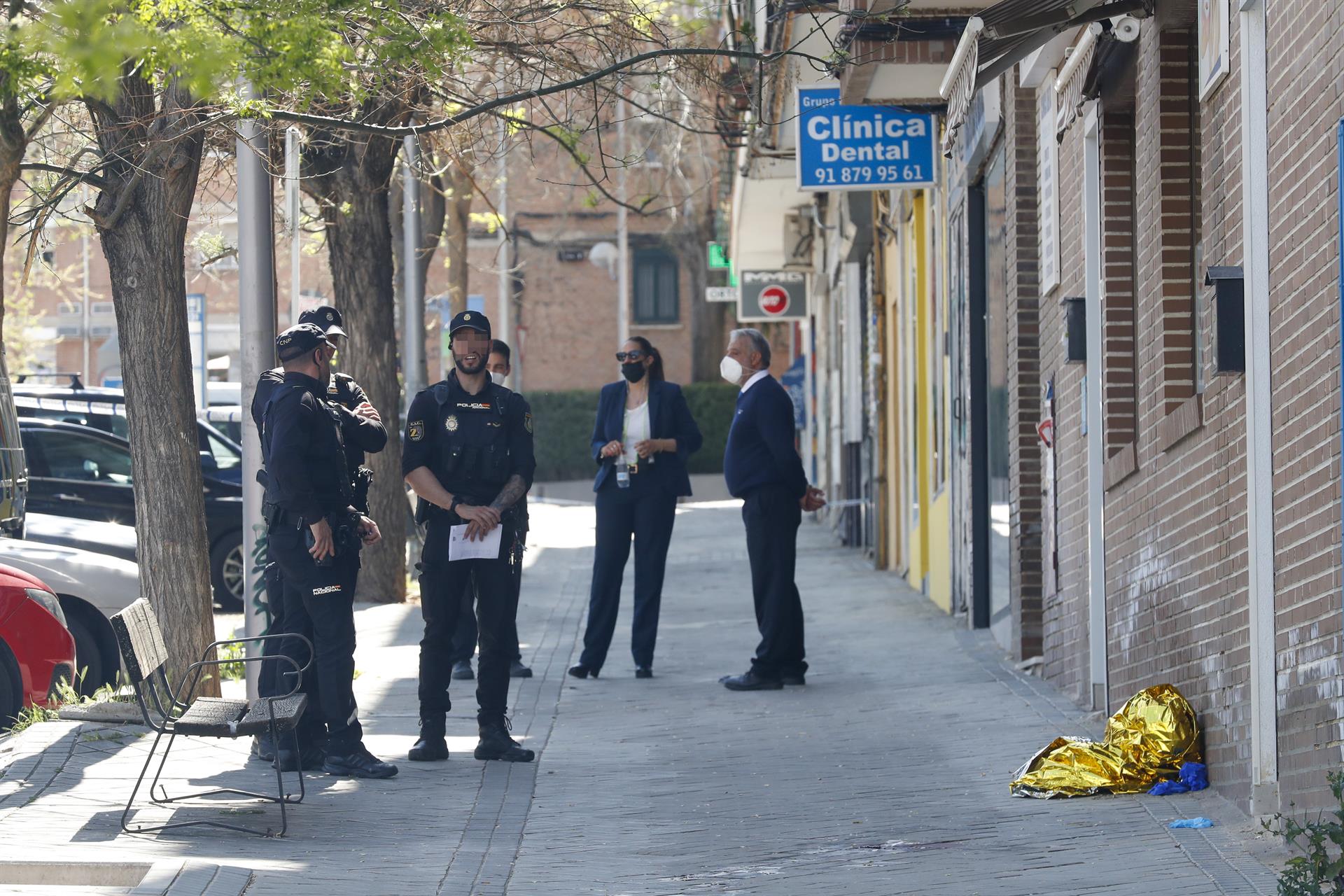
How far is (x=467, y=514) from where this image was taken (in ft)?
27.0

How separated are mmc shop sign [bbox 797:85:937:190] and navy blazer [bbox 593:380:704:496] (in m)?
2.78

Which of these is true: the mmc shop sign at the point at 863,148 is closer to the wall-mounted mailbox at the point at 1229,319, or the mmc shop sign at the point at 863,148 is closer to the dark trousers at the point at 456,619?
the dark trousers at the point at 456,619

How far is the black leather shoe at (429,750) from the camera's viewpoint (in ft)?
27.3

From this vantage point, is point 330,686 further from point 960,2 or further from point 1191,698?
point 960,2

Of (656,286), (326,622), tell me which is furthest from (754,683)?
(656,286)

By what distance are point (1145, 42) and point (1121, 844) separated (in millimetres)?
3372

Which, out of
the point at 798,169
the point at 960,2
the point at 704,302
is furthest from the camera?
the point at 704,302

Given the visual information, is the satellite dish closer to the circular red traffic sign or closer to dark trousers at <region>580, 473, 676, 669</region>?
the circular red traffic sign

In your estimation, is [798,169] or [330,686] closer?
[330,686]

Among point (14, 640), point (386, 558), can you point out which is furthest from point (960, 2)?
point (386, 558)

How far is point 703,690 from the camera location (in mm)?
10648

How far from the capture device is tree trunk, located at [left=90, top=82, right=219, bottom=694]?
9.17 m

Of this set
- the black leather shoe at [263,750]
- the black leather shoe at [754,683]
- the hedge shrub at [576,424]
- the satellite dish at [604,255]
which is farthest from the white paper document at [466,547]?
the satellite dish at [604,255]

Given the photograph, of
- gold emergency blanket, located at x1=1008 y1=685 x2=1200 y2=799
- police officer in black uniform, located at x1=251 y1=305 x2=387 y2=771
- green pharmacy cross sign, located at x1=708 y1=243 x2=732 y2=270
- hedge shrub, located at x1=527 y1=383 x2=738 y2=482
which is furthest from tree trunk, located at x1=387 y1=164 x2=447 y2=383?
hedge shrub, located at x1=527 y1=383 x2=738 y2=482
